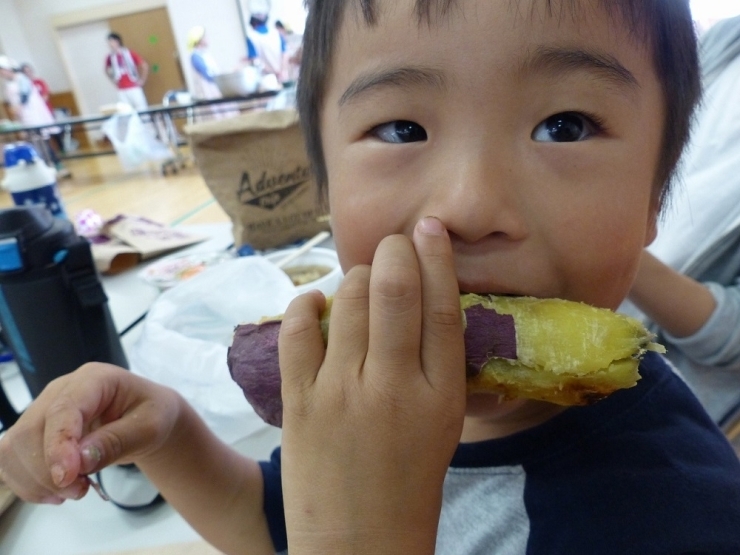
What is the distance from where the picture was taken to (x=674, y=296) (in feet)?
3.05

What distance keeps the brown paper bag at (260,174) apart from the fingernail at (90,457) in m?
0.90

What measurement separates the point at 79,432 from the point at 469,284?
1.62 ft

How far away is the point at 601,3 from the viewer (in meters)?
0.49

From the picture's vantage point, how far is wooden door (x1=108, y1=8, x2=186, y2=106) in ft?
30.8

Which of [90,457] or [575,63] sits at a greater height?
[575,63]

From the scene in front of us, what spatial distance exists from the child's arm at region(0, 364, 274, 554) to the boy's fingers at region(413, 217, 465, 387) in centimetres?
44

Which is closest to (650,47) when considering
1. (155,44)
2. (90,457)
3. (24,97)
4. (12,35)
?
(90,457)

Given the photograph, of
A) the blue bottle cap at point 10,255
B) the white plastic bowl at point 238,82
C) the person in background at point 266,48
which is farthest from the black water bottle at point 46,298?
the person in background at point 266,48

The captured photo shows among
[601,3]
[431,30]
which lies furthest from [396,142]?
[601,3]

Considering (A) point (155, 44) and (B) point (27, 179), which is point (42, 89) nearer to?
(A) point (155, 44)

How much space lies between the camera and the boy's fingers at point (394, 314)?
1.37 ft

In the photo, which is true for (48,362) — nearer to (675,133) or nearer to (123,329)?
(123,329)

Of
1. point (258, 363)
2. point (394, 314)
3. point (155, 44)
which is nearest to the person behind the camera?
point (394, 314)

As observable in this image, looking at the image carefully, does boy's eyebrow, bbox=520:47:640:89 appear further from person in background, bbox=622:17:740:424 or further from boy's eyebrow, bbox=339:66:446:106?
person in background, bbox=622:17:740:424
